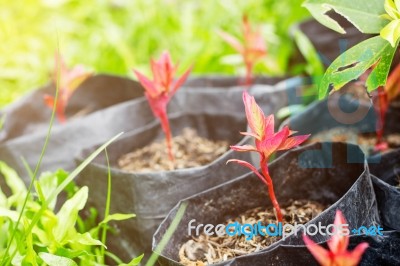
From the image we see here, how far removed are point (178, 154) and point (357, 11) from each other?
0.65 m

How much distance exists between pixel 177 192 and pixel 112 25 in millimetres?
1695

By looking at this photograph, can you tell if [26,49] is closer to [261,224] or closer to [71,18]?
[71,18]

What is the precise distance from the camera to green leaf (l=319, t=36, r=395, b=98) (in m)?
1.02

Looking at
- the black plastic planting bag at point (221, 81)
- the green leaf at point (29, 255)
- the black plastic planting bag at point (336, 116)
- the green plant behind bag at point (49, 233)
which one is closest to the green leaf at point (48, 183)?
the green plant behind bag at point (49, 233)

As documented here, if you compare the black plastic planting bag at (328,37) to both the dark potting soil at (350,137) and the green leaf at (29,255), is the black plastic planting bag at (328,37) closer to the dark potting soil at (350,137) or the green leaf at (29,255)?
the dark potting soil at (350,137)

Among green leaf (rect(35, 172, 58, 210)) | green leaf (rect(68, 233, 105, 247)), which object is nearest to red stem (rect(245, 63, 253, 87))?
green leaf (rect(35, 172, 58, 210))

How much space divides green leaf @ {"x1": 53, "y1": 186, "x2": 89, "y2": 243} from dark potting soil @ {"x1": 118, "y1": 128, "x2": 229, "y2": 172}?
275 mm

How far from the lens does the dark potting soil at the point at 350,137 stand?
151 cm

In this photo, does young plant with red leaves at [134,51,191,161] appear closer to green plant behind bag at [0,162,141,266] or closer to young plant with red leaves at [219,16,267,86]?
green plant behind bag at [0,162,141,266]

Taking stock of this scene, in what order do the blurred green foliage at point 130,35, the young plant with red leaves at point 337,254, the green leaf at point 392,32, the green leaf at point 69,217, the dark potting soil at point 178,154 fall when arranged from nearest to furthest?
the young plant with red leaves at point 337,254
the green leaf at point 392,32
the green leaf at point 69,217
the dark potting soil at point 178,154
the blurred green foliage at point 130,35

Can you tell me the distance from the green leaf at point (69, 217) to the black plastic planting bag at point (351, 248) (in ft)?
1.33

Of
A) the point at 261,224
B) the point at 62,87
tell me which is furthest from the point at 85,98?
the point at 261,224

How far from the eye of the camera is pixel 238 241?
1.09 m

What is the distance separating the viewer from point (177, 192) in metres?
1.24
